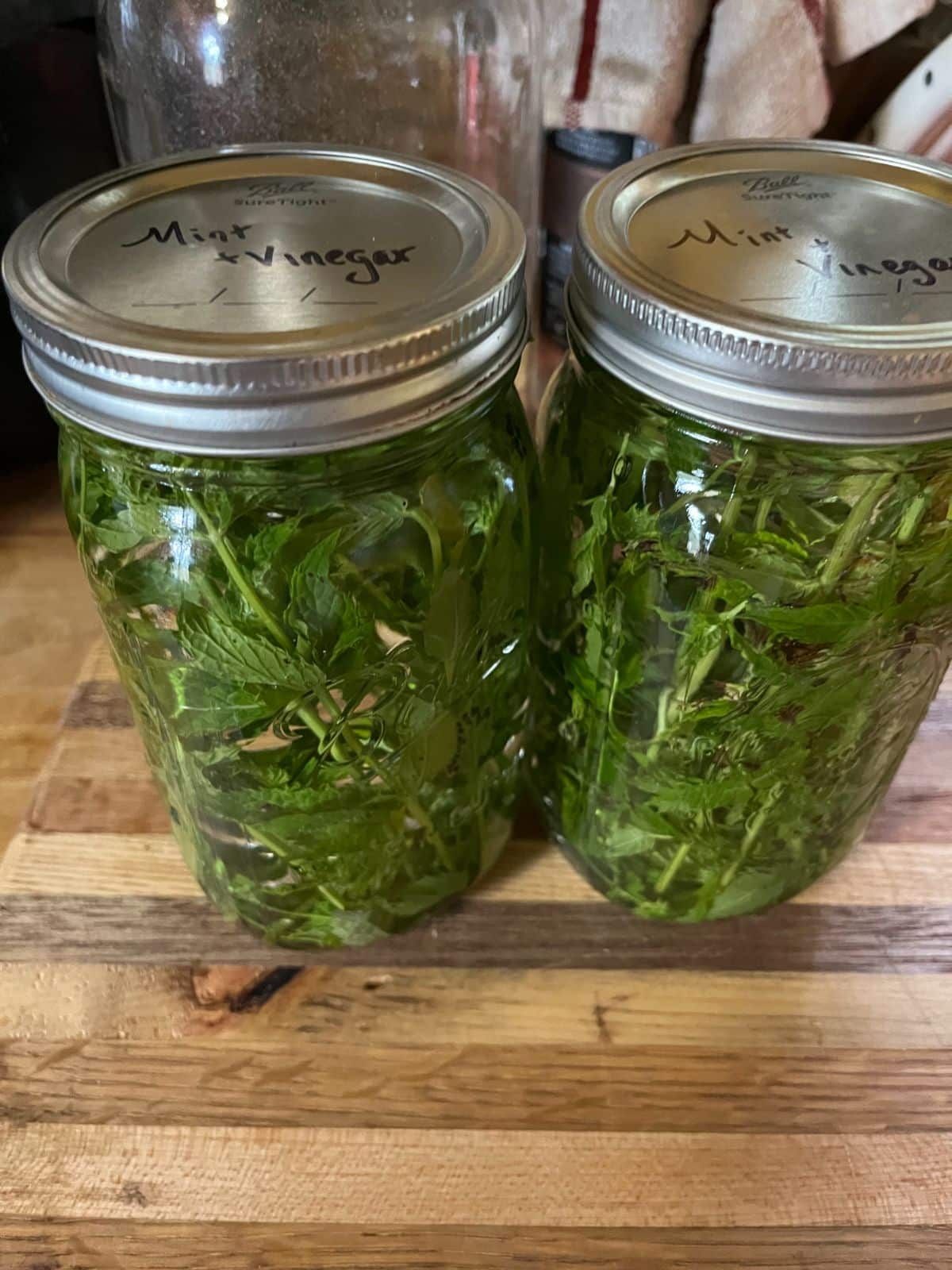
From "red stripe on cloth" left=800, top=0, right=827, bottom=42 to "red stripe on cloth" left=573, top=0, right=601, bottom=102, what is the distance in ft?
0.53

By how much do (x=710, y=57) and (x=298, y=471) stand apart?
2.00 ft

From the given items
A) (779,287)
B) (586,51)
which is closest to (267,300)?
(779,287)

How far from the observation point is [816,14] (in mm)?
785

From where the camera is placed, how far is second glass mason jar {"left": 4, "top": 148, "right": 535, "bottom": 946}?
407 mm

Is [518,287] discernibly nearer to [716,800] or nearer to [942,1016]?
[716,800]

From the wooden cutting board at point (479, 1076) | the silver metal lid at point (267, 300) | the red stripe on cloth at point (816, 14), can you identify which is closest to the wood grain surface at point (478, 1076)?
the wooden cutting board at point (479, 1076)

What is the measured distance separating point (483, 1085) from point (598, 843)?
16 centimetres

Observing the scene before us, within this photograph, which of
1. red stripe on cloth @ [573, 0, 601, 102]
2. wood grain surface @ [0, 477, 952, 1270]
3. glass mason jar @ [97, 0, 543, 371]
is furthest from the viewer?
red stripe on cloth @ [573, 0, 601, 102]

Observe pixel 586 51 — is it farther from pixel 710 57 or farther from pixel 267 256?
pixel 267 256

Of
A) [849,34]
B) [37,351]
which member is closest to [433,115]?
[849,34]

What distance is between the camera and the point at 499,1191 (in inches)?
20.4

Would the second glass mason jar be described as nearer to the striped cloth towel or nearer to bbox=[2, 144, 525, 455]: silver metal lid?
bbox=[2, 144, 525, 455]: silver metal lid

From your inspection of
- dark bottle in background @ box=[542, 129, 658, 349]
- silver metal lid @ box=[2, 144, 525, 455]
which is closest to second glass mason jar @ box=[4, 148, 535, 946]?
silver metal lid @ box=[2, 144, 525, 455]

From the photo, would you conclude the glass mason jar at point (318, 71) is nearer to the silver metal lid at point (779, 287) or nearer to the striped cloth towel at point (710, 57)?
the striped cloth towel at point (710, 57)
